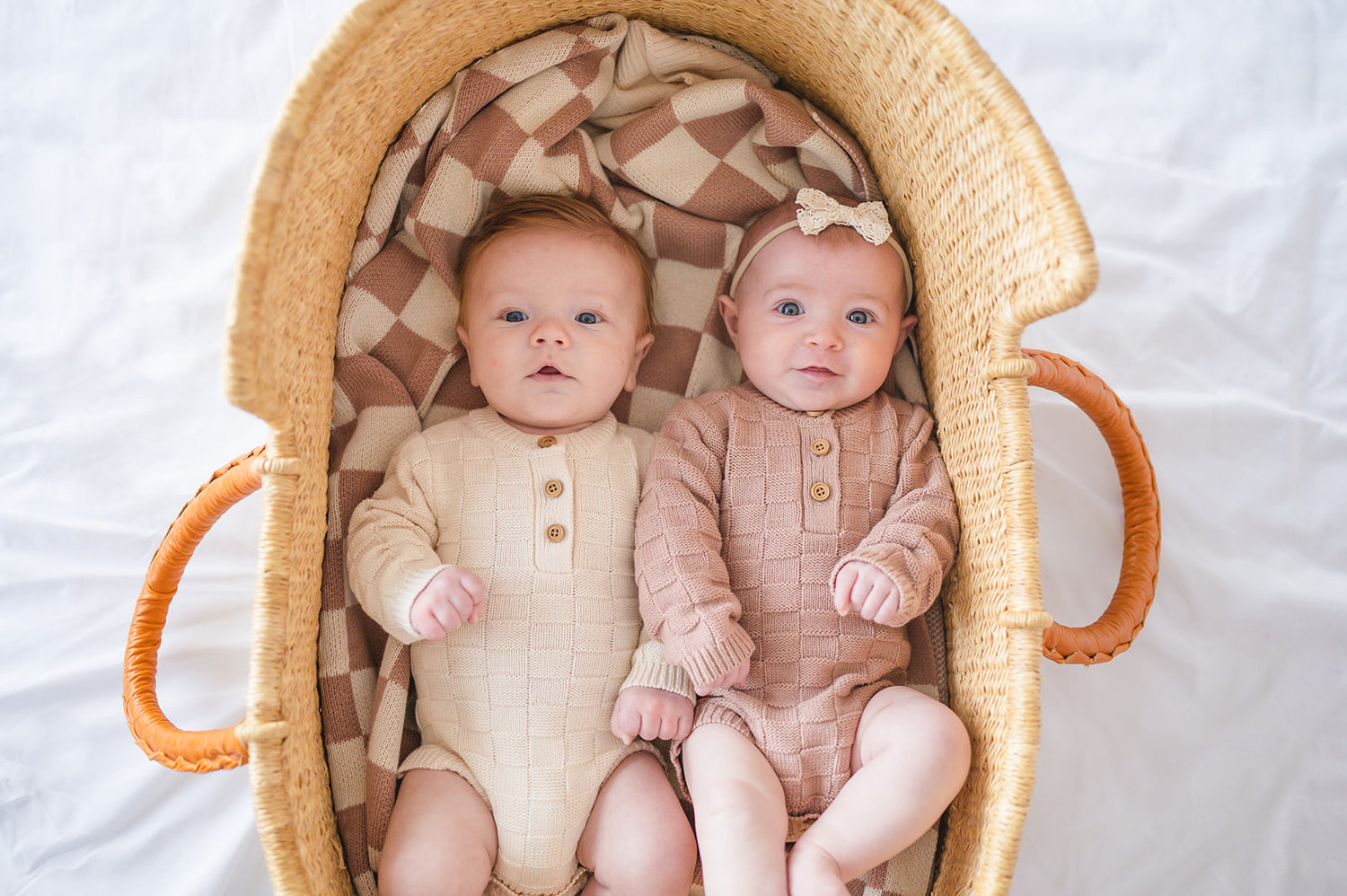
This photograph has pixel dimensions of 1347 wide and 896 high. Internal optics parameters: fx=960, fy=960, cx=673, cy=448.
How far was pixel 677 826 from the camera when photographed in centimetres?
134

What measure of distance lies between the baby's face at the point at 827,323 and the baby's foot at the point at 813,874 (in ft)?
2.10

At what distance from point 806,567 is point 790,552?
0.03 m

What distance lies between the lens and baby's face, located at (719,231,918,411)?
1.47 metres

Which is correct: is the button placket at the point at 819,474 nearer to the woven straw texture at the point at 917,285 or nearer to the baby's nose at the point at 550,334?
the woven straw texture at the point at 917,285

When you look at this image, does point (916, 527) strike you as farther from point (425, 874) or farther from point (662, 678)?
point (425, 874)

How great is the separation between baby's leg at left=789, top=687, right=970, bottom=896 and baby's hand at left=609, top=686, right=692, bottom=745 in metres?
0.24

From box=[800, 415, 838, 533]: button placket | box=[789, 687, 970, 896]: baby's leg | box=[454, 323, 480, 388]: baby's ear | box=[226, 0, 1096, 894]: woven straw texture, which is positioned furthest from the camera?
box=[454, 323, 480, 388]: baby's ear

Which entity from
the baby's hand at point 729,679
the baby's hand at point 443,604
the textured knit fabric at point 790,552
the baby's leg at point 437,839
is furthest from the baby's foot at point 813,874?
the baby's hand at point 443,604

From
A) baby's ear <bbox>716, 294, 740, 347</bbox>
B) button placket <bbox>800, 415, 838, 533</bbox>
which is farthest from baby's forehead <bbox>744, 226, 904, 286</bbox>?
button placket <bbox>800, 415, 838, 533</bbox>

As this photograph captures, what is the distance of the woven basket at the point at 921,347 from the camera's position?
3.66 feet

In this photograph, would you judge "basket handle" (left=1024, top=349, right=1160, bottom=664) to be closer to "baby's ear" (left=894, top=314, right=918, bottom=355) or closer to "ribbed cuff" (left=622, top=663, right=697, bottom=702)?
"baby's ear" (left=894, top=314, right=918, bottom=355)

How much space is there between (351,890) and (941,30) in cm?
139

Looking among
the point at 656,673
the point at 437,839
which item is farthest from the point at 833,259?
the point at 437,839

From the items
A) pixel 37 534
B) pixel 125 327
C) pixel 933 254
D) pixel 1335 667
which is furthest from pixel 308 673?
pixel 1335 667
